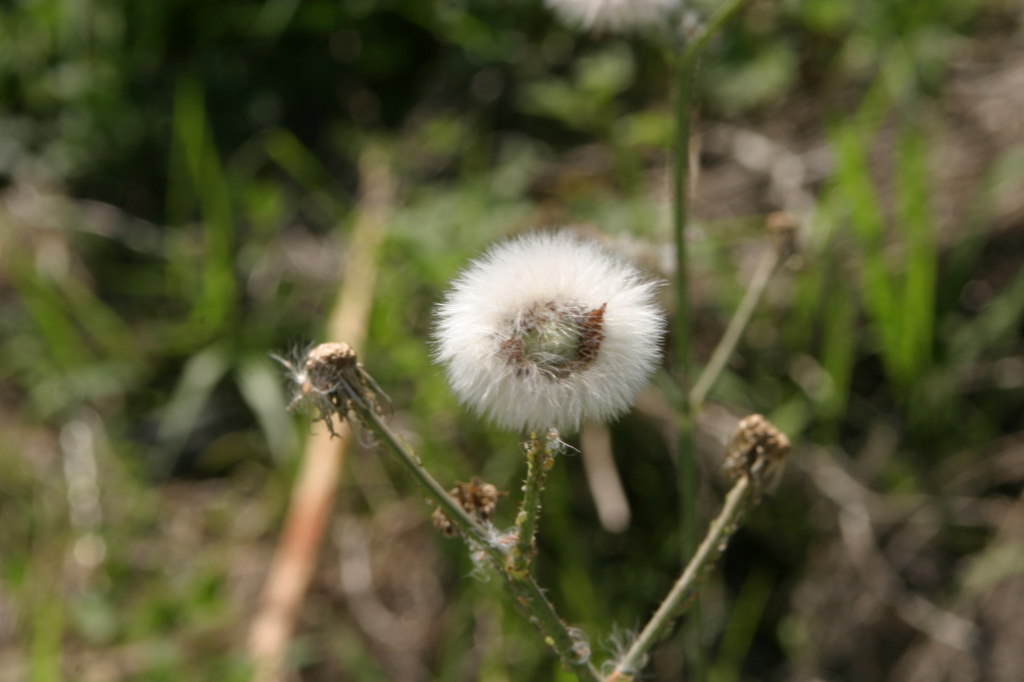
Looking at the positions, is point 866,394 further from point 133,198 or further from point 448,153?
point 133,198

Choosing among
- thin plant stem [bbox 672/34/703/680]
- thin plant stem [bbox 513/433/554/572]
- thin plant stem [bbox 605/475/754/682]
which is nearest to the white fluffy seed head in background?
thin plant stem [bbox 513/433/554/572]

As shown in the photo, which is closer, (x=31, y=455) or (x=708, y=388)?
(x=708, y=388)

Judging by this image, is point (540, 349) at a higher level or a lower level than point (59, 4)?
lower

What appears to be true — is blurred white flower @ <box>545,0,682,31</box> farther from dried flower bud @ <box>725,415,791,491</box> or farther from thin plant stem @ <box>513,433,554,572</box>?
thin plant stem @ <box>513,433,554,572</box>

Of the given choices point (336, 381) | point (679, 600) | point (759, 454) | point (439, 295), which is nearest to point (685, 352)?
point (759, 454)

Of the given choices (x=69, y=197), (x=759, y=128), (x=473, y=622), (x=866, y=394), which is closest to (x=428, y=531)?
(x=473, y=622)
